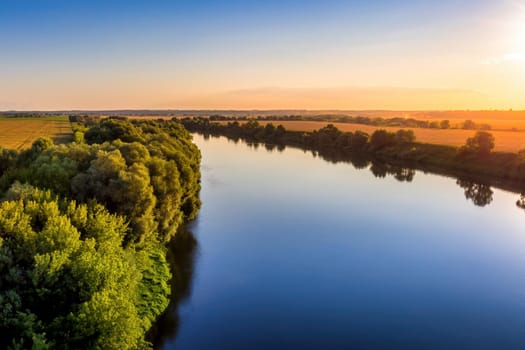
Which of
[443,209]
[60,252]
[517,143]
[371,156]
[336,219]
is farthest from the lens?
[371,156]

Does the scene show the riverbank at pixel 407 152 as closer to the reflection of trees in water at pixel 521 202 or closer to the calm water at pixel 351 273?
the reflection of trees in water at pixel 521 202

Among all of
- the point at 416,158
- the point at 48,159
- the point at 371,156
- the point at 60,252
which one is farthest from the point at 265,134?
the point at 60,252

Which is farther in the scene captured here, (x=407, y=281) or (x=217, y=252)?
(x=217, y=252)

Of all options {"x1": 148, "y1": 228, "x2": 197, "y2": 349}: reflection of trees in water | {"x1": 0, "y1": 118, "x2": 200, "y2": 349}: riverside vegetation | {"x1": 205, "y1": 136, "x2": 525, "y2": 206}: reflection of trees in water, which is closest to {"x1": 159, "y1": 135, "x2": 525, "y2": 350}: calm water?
{"x1": 148, "y1": 228, "x2": 197, "y2": 349}: reflection of trees in water

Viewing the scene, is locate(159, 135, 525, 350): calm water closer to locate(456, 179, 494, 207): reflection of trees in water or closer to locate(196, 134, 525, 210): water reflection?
locate(456, 179, 494, 207): reflection of trees in water

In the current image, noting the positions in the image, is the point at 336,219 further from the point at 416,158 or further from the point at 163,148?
the point at 416,158
